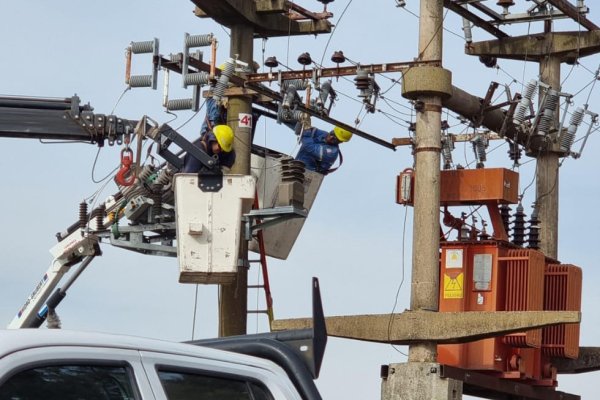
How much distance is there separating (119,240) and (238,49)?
314 centimetres

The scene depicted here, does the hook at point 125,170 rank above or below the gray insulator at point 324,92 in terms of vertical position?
below

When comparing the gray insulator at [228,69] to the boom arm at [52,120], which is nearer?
the boom arm at [52,120]

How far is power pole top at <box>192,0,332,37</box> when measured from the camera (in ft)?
63.0

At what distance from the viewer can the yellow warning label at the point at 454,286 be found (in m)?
16.7

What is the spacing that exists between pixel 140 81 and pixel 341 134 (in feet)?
11.9

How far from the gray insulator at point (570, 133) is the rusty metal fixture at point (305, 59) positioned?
484 cm

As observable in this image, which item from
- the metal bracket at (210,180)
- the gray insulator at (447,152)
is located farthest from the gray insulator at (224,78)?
the gray insulator at (447,152)

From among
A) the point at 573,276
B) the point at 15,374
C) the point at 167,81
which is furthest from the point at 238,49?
the point at 15,374

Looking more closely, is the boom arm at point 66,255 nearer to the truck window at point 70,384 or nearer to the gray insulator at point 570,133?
the gray insulator at point 570,133

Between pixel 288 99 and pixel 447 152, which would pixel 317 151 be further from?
pixel 288 99

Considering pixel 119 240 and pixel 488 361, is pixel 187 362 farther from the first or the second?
pixel 119 240

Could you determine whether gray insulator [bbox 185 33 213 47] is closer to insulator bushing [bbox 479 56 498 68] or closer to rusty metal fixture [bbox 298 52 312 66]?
rusty metal fixture [bbox 298 52 312 66]

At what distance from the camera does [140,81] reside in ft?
55.8

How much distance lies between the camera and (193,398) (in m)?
3.94
